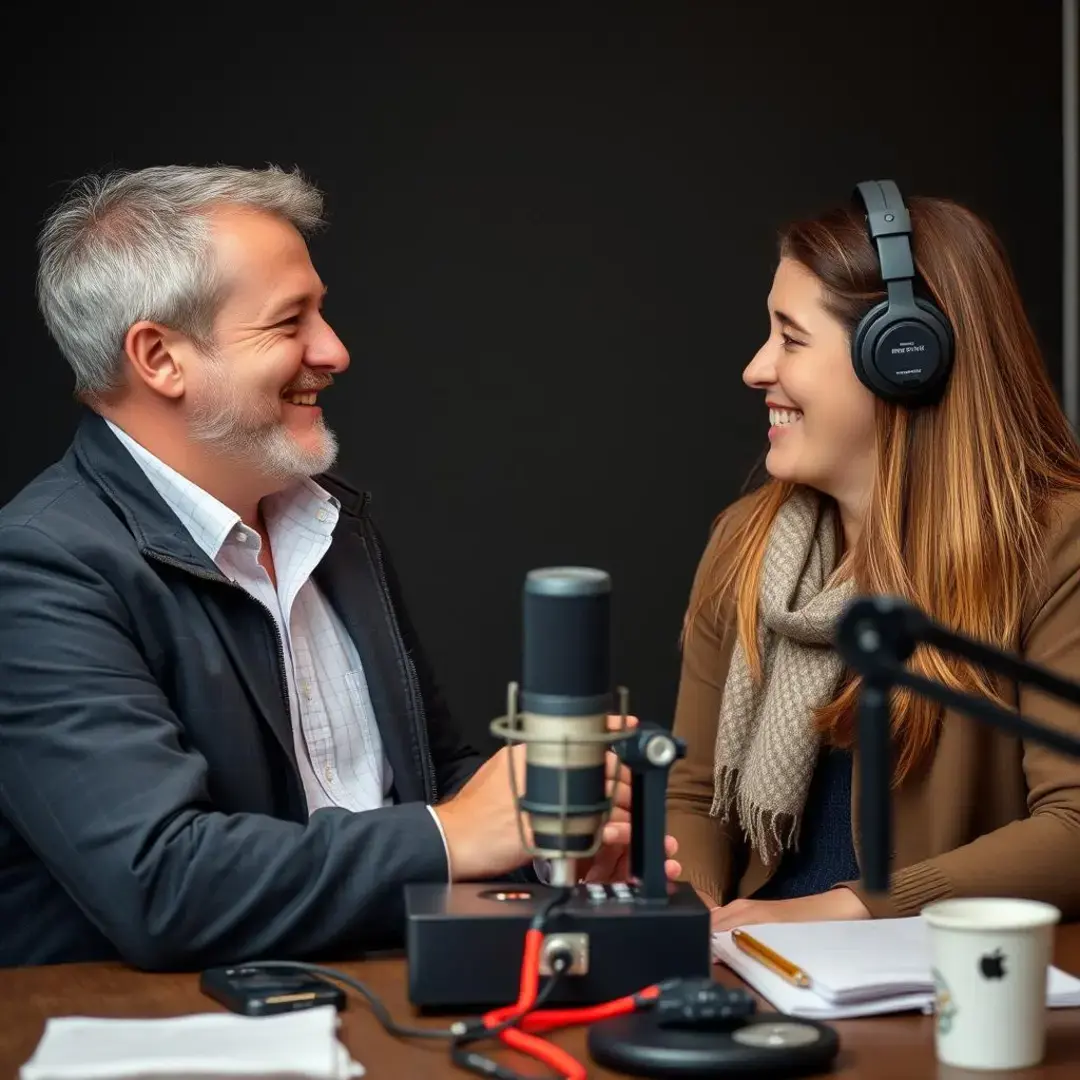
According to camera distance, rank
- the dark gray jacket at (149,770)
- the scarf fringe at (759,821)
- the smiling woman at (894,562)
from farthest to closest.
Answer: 1. the scarf fringe at (759,821)
2. the smiling woman at (894,562)
3. the dark gray jacket at (149,770)

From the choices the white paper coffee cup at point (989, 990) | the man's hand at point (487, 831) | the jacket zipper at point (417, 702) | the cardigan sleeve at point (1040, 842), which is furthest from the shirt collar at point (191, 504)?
the white paper coffee cup at point (989, 990)

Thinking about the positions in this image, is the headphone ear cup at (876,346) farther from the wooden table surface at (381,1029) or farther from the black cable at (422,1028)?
the black cable at (422,1028)

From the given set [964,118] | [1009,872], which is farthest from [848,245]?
[964,118]

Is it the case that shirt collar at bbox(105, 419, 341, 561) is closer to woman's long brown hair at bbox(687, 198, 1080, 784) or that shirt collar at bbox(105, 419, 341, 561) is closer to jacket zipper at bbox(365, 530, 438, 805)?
jacket zipper at bbox(365, 530, 438, 805)

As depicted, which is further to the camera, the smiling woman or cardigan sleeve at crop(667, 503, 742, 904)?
cardigan sleeve at crop(667, 503, 742, 904)

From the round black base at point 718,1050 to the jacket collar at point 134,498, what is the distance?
771mm

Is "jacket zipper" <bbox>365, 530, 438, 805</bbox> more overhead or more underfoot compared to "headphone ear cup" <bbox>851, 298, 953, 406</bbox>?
more underfoot

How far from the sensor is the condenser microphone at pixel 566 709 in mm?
1372

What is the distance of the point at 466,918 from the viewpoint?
1.38 metres

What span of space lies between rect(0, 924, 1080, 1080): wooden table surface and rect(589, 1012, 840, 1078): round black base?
0.02 meters

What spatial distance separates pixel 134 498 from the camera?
6.22 feet

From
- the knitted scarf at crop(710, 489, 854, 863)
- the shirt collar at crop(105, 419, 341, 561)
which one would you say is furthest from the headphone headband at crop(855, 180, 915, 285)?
the shirt collar at crop(105, 419, 341, 561)

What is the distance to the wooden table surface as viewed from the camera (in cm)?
126

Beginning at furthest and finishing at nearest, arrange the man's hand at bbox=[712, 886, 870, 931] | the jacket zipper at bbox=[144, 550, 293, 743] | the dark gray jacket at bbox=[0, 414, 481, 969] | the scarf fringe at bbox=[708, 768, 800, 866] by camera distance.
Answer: the scarf fringe at bbox=[708, 768, 800, 866] → the man's hand at bbox=[712, 886, 870, 931] → the jacket zipper at bbox=[144, 550, 293, 743] → the dark gray jacket at bbox=[0, 414, 481, 969]
